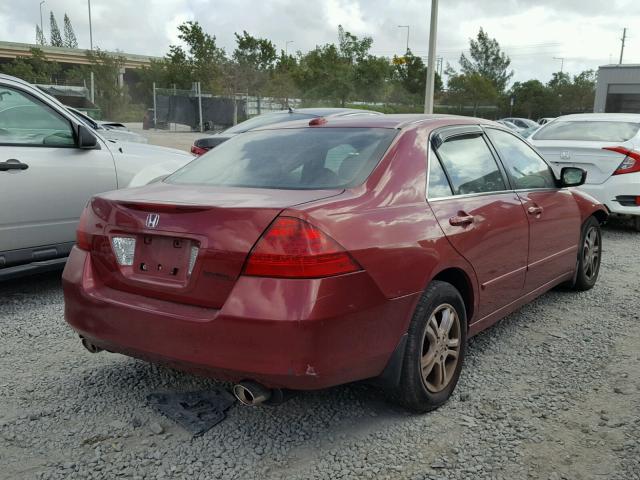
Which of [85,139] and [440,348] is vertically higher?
[85,139]

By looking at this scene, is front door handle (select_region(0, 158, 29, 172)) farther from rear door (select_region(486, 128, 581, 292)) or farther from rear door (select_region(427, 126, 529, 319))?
rear door (select_region(486, 128, 581, 292))

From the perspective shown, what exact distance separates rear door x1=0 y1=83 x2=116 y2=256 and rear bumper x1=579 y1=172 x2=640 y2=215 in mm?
6212

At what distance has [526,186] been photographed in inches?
169

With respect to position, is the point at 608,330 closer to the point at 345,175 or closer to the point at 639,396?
the point at 639,396

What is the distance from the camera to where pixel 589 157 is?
27.6 feet

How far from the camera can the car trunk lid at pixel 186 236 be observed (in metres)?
2.62

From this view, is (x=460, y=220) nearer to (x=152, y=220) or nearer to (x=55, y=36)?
(x=152, y=220)

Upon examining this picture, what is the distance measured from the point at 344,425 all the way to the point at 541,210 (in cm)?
218

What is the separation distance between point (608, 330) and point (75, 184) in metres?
4.40

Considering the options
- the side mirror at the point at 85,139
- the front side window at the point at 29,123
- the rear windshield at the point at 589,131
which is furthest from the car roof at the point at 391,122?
the rear windshield at the point at 589,131

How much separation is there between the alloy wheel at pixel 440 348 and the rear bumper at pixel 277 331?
0.92 feet

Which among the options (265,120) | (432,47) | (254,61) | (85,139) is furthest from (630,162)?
(254,61)

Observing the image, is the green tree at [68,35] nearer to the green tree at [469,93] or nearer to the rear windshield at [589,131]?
the green tree at [469,93]

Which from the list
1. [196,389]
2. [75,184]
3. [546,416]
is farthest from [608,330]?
[75,184]
